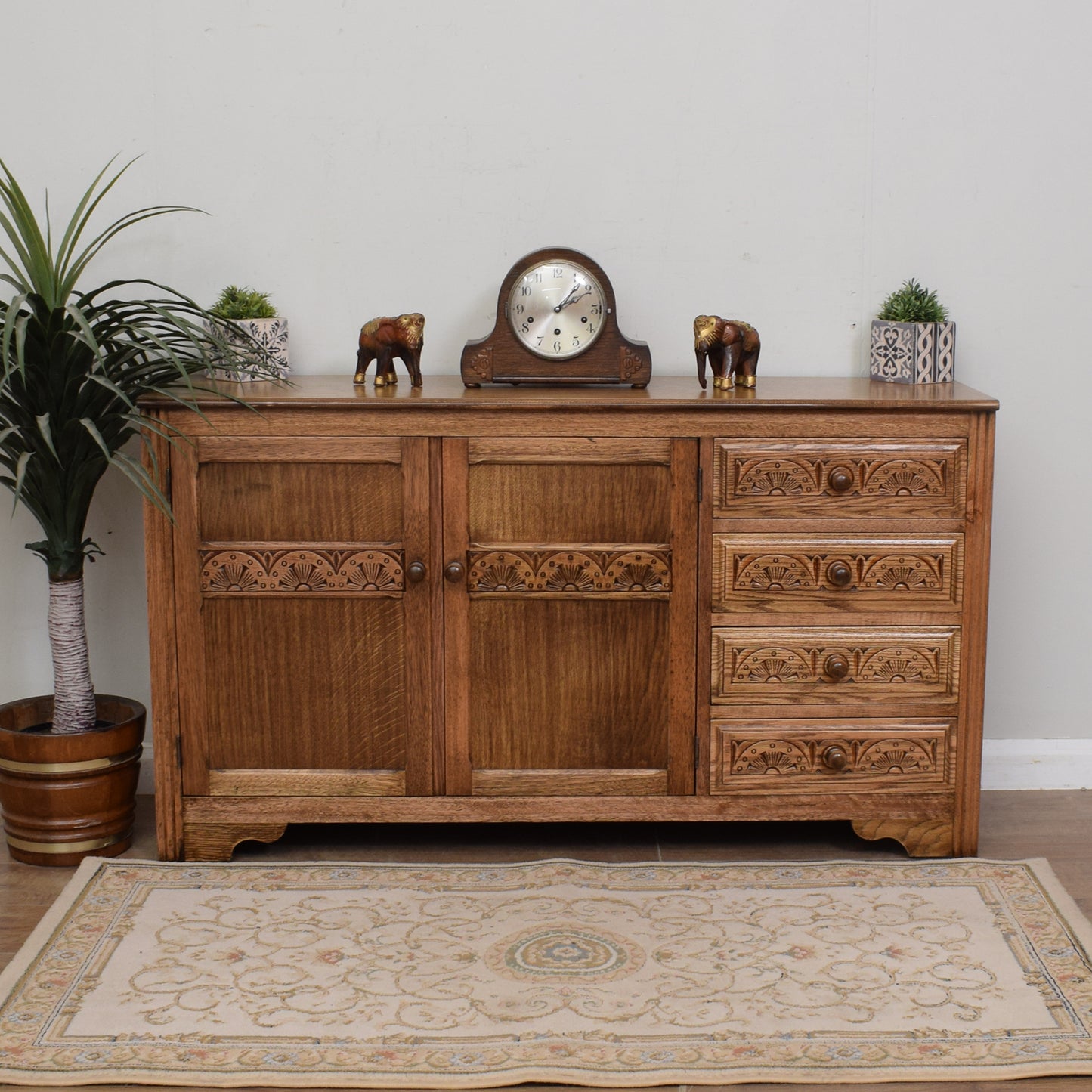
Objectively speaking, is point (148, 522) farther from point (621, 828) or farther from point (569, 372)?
point (621, 828)

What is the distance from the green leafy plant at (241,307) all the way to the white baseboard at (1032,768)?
1088mm

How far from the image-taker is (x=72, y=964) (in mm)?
2262

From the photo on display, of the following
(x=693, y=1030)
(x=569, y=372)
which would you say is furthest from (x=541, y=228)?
(x=693, y=1030)

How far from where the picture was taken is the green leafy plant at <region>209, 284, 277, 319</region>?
9.46 feet

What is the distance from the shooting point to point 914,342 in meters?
2.88

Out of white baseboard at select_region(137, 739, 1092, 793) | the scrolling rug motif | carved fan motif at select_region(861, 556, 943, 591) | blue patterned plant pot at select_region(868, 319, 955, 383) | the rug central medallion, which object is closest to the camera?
the scrolling rug motif

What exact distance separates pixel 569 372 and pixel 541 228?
418mm

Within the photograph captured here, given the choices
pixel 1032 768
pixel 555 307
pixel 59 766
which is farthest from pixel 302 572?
pixel 1032 768

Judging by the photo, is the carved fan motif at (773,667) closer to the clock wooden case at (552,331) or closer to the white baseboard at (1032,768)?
the clock wooden case at (552,331)

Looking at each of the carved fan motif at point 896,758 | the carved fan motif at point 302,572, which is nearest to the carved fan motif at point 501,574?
the carved fan motif at point 302,572

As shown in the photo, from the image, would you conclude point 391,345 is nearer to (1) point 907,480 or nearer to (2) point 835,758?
(1) point 907,480

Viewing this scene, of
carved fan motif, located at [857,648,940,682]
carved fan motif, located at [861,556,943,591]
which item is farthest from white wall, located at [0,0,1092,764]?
carved fan motif, located at [857,648,940,682]

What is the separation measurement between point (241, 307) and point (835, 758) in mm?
1619

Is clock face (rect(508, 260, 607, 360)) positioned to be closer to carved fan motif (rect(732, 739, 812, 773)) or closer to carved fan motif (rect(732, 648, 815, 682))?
carved fan motif (rect(732, 648, 815, 682))
